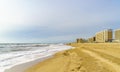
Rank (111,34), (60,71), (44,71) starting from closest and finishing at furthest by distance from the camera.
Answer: (60,71) < (44,71) < (111,34)

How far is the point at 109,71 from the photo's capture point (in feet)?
29.9

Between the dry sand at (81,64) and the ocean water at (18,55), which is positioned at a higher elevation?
the dry sand at (81,64)

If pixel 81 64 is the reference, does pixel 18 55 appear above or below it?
below

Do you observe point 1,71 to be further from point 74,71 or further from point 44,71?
point 74,71

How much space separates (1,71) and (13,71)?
0.66 m

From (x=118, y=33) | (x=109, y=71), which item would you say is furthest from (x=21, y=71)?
(x=118, y=33)

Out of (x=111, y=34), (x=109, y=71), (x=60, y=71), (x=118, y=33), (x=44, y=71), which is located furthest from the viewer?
(x=111, y=34)

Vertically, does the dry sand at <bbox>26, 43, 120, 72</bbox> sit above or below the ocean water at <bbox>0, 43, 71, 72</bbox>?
above

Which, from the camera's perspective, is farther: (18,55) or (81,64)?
(18,55)

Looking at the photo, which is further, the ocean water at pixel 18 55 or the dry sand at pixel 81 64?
the ocean water at pixel 18 55

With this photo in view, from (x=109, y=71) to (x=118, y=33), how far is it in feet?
251

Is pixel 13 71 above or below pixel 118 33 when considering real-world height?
below

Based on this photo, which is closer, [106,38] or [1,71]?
[1,71]

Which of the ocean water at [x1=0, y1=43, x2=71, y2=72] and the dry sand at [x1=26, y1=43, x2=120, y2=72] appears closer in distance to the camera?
the dry sand at [x1=26, y1=43, x2=120, y2=72]
